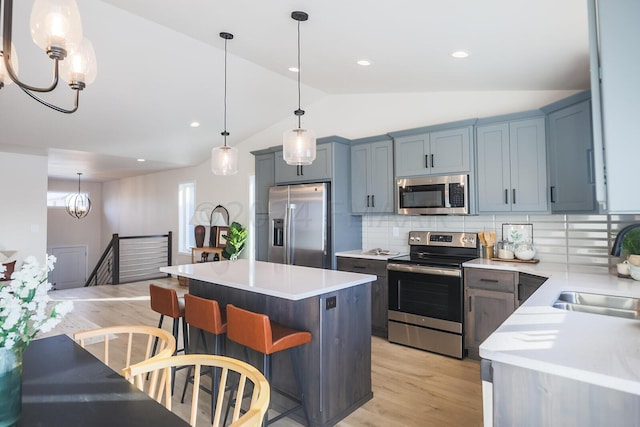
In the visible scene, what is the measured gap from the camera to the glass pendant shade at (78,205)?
9.41 metres

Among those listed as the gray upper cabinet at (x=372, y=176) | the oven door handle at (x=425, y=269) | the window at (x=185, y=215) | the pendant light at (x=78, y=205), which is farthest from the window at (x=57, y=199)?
the oven door handle at (x=425, y=269)

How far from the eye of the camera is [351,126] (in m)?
5.00

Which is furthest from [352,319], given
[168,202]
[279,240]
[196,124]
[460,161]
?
[168,202]

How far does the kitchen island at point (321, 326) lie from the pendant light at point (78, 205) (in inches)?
325

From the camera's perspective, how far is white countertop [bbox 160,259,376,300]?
2.24m

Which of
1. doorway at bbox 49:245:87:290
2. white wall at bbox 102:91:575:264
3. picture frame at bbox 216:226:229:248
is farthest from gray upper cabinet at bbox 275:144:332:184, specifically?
doorway at bbox 49:245:87:290

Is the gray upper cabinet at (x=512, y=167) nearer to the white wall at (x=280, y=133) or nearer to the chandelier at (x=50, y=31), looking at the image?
the white wall at (x=280, y=133)

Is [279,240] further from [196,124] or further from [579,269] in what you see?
[579,269]

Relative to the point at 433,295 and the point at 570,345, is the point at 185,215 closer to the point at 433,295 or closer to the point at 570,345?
the point at 433,295

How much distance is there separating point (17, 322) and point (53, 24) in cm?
115

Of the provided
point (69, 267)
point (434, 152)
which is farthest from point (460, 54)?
point (69, 267)

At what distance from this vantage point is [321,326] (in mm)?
2334

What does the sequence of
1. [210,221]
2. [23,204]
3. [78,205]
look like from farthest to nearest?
[78,205]
[210,221]
[23,204]

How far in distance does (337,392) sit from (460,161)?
8.24ft
